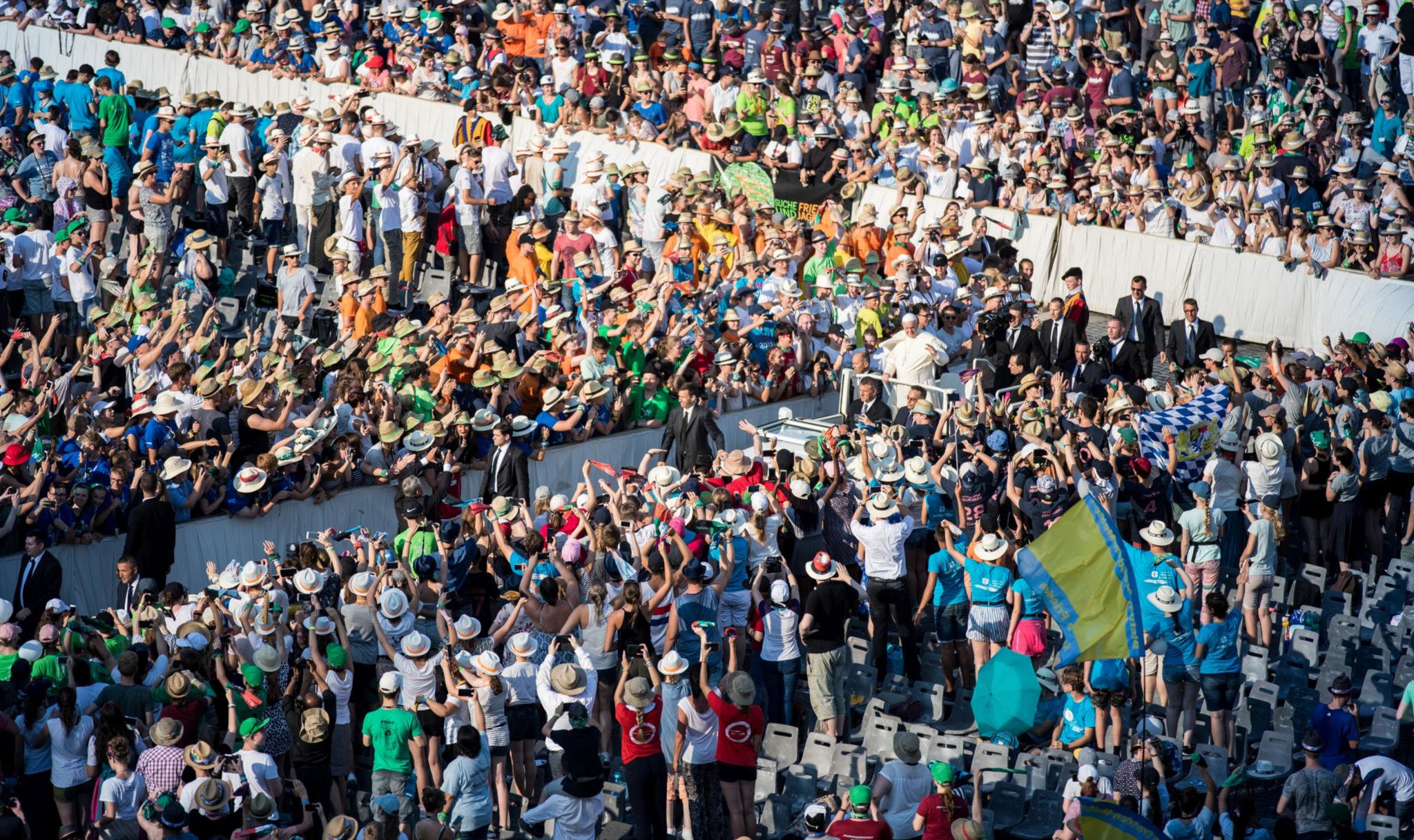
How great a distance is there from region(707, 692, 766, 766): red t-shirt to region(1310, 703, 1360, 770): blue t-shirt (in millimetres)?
3638

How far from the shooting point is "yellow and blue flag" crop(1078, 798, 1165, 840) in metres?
10.9

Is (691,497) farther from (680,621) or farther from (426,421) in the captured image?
(426,421)

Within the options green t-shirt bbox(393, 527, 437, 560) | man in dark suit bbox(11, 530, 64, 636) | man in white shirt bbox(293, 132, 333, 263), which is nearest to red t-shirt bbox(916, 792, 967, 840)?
green t-shirt bbox(393, 527, 437, 560)

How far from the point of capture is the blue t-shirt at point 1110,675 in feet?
45.4

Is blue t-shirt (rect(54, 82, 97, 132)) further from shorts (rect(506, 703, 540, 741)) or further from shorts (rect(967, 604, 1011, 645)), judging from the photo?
shorts (rect(967, 604, 1011, 645))

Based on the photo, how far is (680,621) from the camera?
13.8 metres

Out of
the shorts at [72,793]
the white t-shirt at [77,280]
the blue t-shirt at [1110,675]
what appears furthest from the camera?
the white t-shirt at [77,280]

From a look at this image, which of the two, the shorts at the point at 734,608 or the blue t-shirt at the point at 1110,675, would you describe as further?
the shorts at the point at 734,608

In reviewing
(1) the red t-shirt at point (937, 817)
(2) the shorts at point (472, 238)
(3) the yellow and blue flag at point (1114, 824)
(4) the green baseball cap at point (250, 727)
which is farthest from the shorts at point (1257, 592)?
(2) the shorts at point (472, 238)

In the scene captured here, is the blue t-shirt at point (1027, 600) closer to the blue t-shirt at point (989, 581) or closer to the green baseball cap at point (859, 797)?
the blue t-shirt at point (989, 581)

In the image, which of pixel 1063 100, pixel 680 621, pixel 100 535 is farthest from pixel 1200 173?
pixel 100 535

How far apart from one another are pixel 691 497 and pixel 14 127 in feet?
41.1

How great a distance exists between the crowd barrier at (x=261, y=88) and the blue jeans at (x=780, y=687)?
9802 millimetres

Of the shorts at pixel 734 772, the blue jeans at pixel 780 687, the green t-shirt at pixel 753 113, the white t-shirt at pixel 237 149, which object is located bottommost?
the blue jeans at pixel 780 687
